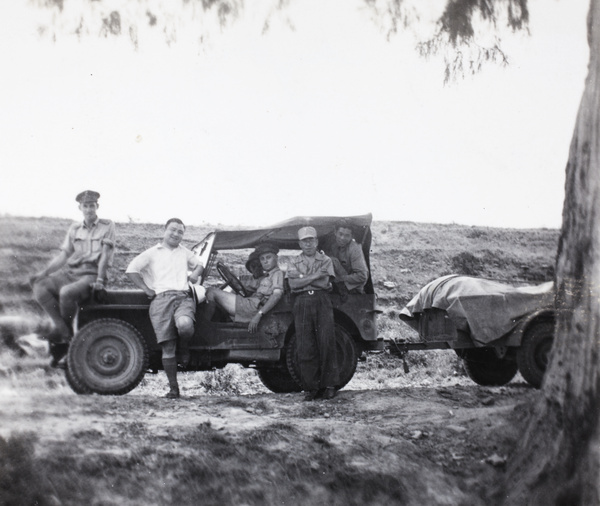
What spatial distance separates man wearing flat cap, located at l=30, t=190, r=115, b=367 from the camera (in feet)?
20.7

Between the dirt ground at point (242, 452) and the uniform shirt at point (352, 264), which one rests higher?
the uniform shirt at point (352, 264)

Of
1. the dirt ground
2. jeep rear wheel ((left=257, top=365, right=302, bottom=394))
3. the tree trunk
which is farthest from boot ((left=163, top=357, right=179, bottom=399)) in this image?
the tree trunk

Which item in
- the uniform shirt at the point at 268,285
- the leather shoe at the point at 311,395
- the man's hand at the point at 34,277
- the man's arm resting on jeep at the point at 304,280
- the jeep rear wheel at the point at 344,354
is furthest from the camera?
the jeep rear wheel at the point at 344,354

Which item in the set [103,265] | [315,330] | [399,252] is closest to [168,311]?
[103,265]

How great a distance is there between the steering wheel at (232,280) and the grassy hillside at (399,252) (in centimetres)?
158

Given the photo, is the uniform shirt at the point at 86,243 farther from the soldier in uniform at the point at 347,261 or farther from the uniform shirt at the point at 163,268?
the soldier in uniform at the point at 347,261

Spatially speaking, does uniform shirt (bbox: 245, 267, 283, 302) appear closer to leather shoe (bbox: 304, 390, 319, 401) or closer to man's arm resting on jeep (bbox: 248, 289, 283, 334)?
man's arm resting on jeep (bbox: 248, 289, 283, 334)

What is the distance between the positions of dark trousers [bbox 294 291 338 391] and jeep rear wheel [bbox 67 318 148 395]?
5.00ft

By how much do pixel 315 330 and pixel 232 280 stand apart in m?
1.01

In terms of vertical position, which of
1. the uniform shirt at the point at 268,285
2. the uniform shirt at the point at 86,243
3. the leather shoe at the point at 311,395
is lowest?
the leather shoe at the point at 311,395

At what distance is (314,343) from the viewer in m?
6.88

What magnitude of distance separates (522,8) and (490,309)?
10.0ft

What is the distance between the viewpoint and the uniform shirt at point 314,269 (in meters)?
6.93

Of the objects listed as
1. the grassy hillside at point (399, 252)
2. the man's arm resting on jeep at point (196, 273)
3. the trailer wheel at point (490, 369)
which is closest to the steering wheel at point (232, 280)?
the man's arm resting on jeep at point (196, 273)
